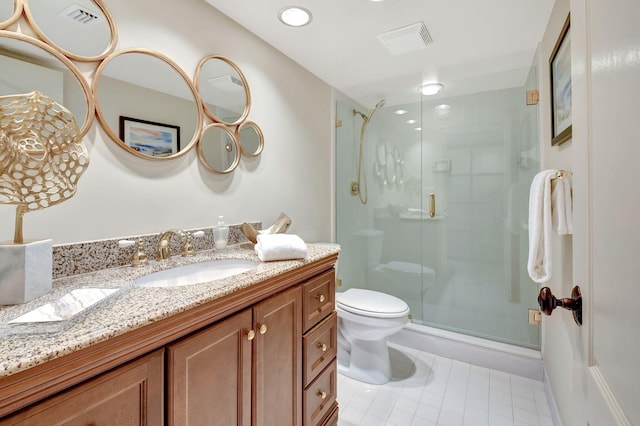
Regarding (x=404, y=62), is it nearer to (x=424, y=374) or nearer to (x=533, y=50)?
(x=533, y=50)

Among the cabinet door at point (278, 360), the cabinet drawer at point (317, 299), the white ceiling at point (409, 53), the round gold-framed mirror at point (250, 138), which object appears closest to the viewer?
the cabinet door at point (278, 360)

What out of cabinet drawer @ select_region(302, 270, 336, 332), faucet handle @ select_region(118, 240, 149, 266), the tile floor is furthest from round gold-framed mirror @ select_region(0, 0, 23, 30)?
the tile floor

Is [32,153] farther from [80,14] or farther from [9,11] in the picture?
[80,14]

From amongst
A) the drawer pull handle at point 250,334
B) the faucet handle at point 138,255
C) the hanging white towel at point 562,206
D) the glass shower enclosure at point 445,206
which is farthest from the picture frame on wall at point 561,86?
the faucet handle at point 138,255

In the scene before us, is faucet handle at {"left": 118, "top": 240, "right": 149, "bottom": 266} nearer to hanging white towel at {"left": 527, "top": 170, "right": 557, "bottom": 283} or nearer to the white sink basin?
the white sink basin

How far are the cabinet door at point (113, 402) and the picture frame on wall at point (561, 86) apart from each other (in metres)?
1.73

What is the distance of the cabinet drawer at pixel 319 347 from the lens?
1277 millimetres

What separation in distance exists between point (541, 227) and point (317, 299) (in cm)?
107

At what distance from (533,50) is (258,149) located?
6.65 ft

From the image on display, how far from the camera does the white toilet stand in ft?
6.22

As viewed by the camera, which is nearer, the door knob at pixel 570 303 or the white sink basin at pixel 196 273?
the door knob at pixel 570 303

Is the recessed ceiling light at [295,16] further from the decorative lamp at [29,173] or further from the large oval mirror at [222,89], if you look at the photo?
the decorative lamp at [29,173]

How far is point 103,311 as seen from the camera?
2.26 feet

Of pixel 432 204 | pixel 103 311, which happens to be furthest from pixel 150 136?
pixel 432 204
